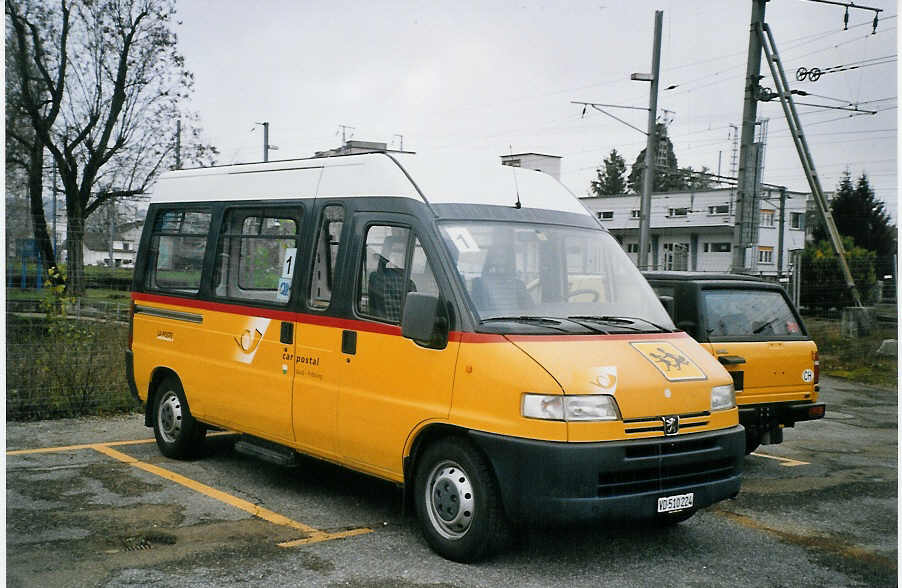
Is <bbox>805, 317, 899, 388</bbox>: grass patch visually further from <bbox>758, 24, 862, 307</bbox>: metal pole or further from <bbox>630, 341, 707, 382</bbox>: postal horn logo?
<bbox>630, 341, 707, 382</bbox>: postal horn logo

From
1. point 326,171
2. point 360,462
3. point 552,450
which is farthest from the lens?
point 326,171

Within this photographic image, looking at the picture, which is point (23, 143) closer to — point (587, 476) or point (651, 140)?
point (651, 140)

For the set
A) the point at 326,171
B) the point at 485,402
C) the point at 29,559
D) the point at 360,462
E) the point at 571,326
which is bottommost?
the point at 29,559

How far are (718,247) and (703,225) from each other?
5.44ft

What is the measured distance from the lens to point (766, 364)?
29.8ft

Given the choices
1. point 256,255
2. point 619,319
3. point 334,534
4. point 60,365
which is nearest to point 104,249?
point 60,365

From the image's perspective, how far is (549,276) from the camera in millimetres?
6715

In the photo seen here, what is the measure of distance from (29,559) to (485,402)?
289 cm

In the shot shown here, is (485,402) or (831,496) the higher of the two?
(485,402)

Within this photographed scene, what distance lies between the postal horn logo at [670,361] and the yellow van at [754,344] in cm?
264

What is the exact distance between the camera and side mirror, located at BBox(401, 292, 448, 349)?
609 cm

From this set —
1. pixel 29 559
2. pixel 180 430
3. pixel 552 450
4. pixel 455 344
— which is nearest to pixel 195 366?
pixel 180 430

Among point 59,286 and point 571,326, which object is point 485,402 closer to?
point 571,326

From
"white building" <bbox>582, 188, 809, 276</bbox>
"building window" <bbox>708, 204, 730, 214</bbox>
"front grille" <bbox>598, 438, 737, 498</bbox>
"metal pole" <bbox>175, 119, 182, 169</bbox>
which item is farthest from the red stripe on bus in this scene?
"building window" <bbox>708, 204, 730, 214</bbox>
